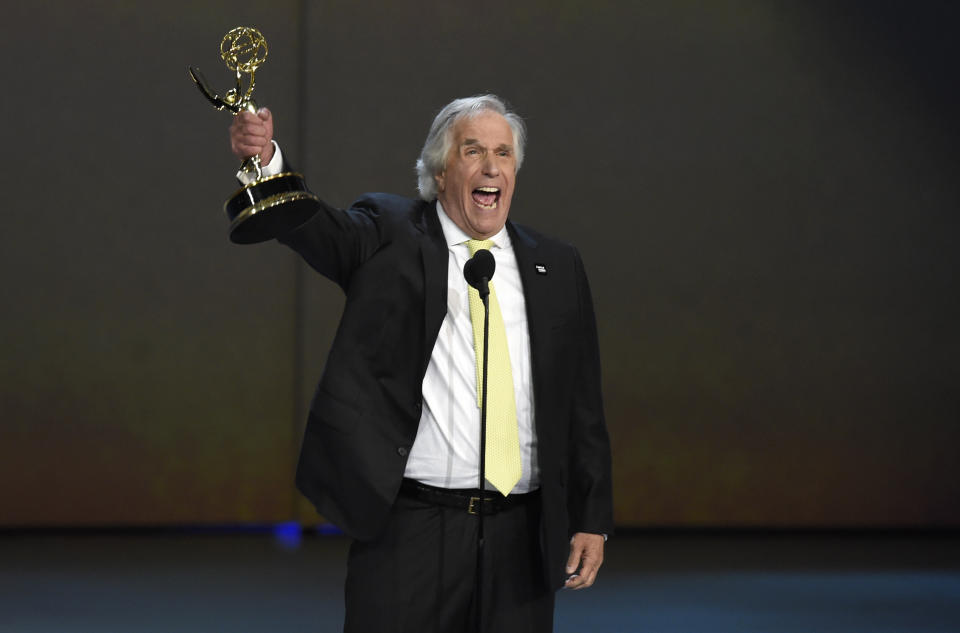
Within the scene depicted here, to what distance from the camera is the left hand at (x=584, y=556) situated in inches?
84.7

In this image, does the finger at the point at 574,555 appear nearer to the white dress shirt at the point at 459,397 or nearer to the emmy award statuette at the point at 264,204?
the white dress shirt at the point at 459,397

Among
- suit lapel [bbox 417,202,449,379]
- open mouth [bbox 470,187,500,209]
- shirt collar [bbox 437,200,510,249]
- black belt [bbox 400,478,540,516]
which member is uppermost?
open mouth [bbox 470,187,500,209]

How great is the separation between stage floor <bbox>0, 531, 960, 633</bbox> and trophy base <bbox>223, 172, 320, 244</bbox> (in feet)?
7.68

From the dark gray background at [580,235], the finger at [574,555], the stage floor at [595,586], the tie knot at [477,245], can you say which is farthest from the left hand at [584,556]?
the dark gray background at [580,235]

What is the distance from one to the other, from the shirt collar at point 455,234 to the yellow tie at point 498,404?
0.12 metres

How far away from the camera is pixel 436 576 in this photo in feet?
6.44

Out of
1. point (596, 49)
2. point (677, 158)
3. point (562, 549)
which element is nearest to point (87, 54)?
point (596, 49)

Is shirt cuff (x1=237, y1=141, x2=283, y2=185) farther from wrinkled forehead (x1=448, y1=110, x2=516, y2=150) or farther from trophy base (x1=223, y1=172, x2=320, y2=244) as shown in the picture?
wrinkled forehead (x1=448, y1=110, x2=516, y2=150)

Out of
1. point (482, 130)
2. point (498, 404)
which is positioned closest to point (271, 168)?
point (482, 130)

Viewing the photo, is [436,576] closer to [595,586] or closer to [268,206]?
[268,206]

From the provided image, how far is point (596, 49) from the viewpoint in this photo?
19.0ft

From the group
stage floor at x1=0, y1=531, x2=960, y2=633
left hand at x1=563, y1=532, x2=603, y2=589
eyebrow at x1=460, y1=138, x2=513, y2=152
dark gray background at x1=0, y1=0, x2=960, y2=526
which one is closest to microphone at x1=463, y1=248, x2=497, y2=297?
eyebrow at x1=460, y1=138, x2=513, y2=152

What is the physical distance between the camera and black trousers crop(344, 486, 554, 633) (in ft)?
6.40

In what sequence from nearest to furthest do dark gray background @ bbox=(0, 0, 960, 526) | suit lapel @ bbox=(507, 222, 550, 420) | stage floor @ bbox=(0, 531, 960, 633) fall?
suit lapel @ bbox=(507, 222, 550, 420) < stage floor @ bbox=(0, 531, 960, 633) < dark gray background @ bbox=(0, 0, 960, 526)
